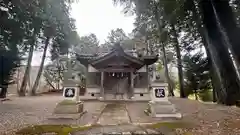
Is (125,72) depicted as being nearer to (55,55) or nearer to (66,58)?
(55,55)

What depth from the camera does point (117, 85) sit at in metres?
14.3

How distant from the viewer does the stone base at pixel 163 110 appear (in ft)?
21.1

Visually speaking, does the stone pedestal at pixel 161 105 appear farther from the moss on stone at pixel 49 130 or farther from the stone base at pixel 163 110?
the moss on stone at pixel 49 130

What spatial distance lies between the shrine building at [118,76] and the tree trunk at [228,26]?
28.7 ft

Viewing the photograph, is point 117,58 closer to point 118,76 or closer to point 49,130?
point 118,76

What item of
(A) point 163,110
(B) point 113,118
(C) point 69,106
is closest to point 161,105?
(A) point 163,110

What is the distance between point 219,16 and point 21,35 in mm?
7931

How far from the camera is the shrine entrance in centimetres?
1404

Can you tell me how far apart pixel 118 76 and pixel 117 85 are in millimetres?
727

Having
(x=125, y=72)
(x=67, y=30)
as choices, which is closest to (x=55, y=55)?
(x=67, y=30)

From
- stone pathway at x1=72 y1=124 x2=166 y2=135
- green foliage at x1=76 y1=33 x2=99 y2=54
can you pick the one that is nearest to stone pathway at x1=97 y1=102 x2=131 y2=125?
stone pathway at x1=72 y1=124 x2=166 y2=135

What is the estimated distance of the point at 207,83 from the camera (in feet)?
51.5

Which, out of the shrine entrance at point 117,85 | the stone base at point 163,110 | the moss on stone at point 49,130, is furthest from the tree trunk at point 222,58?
the shrine entrance at point 117,85

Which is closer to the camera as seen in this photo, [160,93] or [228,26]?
[228,26]
